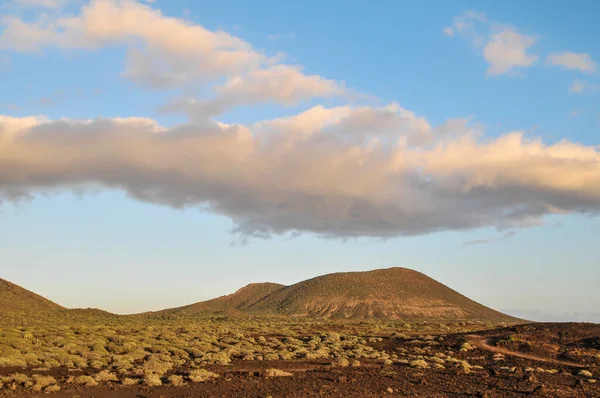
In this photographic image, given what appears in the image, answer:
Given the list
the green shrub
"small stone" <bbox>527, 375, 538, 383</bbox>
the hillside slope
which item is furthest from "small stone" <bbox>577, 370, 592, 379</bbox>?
the hillside slope

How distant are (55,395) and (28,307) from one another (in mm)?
79800

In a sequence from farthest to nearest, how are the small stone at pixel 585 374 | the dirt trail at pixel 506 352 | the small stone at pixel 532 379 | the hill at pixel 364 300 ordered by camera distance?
the hill at pixel 364 300 → the dirt trail at pixel 506 352 → the small stone at pixel 585 374 → the small stone at pixel 532 379

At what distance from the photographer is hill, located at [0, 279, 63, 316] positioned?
90062 millimetres

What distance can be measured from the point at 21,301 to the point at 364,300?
8537 centimetres

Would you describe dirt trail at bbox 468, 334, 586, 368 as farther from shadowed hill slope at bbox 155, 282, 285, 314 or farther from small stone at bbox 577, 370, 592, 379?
shadowed hill slope at bbox 155, 282, 285, 314

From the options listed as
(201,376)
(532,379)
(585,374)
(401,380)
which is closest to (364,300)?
(585,374)

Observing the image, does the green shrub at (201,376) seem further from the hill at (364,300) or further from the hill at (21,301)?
the hill at (364,300)

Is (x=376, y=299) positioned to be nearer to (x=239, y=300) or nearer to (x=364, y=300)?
(x=364, y=300)

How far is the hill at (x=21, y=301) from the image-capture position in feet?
295

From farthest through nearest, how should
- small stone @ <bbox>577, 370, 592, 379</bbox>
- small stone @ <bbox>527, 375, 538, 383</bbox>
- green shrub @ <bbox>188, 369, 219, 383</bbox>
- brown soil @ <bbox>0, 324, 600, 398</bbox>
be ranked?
small stone @ <bbox>577, 370, 592, 379</bbox>, small stone @ <bbox>527, 375, 538, 383</bbox>, green shrub @ <bbox>188, 369, 219, 383</bbox>, brown soil @ <bbox>0, 324, 600, 398</bbox>

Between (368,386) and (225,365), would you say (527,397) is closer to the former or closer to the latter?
(368,386)

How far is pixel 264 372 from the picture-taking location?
29734 mm

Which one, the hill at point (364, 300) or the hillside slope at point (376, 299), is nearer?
the hill at point (364, 300)

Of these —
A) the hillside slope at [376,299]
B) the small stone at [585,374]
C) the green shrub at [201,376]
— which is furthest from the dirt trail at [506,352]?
the hillside slope at [376,299]
